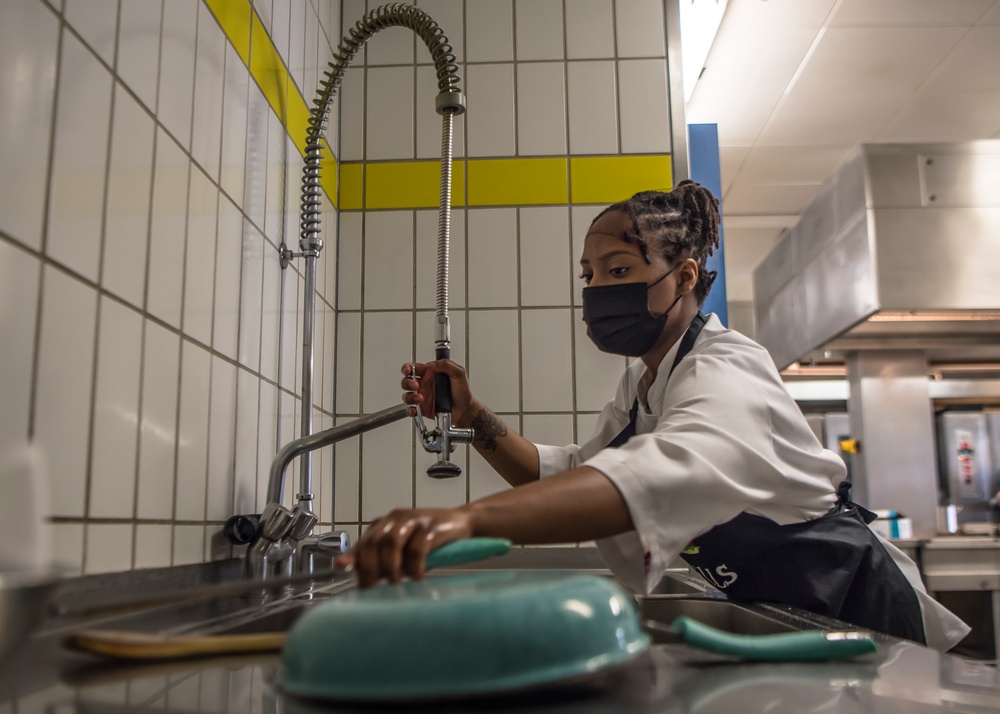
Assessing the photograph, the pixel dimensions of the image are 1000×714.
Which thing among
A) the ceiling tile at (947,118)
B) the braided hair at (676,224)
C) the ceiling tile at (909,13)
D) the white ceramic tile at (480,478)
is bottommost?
the white ceramic tile at (480,478)

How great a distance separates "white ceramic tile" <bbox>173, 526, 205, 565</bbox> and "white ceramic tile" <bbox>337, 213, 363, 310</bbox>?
3.15 ft

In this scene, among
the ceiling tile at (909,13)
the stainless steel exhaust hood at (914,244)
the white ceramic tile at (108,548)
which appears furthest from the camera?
the stainless steel exhaust hood at (914,244)

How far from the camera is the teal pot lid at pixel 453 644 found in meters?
0.46

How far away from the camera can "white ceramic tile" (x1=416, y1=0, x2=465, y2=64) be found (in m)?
2.11

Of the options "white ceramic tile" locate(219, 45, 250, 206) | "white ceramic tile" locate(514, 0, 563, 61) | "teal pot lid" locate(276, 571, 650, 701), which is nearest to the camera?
"teal pot lid" locate(276, 571, 650, 701)

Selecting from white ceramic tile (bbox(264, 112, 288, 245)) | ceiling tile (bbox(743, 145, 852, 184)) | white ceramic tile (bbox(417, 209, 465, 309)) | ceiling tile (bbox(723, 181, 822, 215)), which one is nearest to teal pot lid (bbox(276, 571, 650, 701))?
white ceramic tile (bbox(264, 112, 288, 245))

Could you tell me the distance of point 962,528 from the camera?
431 centimetres

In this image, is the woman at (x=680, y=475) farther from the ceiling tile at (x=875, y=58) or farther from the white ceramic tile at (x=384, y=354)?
the ceiling tile at (x=875, y=58)

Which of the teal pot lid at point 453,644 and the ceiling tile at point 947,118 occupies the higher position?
the ceiling tile at point 947,118

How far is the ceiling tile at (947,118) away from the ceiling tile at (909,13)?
0.61 meters

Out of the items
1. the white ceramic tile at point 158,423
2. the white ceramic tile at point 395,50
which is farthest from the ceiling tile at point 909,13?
the white ceramic tile at point 158,423

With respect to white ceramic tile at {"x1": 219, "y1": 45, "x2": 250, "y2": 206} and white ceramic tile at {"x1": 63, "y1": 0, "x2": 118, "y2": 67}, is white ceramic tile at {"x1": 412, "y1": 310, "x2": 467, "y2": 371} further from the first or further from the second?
white ceramic tile at {"x1": 63, "y1": 0, "x2": 118, "y2": 67}

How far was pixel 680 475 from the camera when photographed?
841 mm

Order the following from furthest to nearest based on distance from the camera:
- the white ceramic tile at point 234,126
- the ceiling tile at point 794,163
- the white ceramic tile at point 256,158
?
the ceiling tile at point 794,163 → the white ceramic tile at point 256,158 → the white ceramic tile at point 234,126
